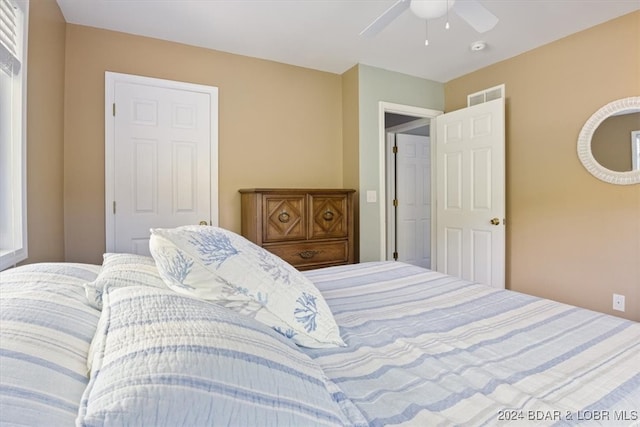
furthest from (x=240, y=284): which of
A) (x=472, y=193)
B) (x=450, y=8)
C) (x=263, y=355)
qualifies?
(x=472, y=193)

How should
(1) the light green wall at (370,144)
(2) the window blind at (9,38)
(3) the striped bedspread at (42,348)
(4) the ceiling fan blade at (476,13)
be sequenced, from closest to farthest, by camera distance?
(3) the striped bedspread at (42,348)
(2) the window blind at (9,38)
(4) the ceiling fan blade at (476,13)
(1) the light green wall at (370,144)

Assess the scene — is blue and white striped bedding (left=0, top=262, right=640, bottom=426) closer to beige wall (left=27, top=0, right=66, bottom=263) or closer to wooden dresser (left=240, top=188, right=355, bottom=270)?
beige wall (left=27, top=0, right=66, bottom=263)

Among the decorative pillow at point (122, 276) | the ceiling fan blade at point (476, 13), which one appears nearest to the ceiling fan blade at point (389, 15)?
the ceiling fan blade at point (476, 13)

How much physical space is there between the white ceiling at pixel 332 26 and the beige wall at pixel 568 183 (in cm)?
18

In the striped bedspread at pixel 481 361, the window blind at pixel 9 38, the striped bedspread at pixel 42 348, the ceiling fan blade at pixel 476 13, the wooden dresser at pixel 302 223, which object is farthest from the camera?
the wooden dresser at pixel 302 223

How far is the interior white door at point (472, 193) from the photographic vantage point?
2.98 meters

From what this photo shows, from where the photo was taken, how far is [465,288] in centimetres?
155

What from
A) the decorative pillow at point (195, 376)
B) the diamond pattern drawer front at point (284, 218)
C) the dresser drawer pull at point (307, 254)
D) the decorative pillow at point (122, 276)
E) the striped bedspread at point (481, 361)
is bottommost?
the striped bedspread at point (481, 361)

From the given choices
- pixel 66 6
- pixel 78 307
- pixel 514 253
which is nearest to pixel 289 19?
pixel 66 6

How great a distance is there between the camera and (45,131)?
6.39 ft

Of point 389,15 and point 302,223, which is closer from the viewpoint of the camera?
point 389,15

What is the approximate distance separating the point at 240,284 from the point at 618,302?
2.98 meters

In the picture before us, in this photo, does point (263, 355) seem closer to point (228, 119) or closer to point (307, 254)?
point (307, 254)

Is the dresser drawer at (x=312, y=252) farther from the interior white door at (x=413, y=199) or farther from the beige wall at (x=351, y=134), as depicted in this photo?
the interior white door at (x=413, y=199)
